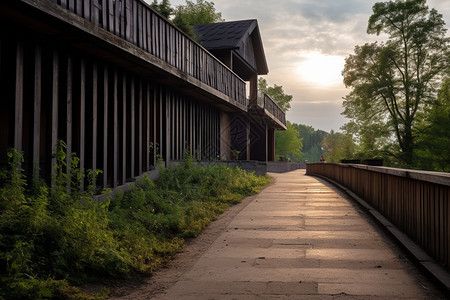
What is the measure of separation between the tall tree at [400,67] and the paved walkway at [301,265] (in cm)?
2935

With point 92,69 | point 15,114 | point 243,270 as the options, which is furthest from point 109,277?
point 92,69

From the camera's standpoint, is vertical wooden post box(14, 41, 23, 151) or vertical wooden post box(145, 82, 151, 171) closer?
vertical wooden post box(14, 41, 23, 151)

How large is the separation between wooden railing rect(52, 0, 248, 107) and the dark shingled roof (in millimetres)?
5997

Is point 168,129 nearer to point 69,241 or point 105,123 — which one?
point 105,123

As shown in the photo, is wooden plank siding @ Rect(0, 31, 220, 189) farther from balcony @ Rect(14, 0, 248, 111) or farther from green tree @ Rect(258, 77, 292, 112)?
green tree @ Rect(258, 77, 292, 112)

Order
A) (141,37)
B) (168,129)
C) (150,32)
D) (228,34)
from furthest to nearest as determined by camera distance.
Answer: (228,34)
(168,129)
(150,32)
(141,37)

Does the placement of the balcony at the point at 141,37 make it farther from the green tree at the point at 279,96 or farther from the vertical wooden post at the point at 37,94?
the green tree at the point at 279,96

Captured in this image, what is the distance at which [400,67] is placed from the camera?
3531cm

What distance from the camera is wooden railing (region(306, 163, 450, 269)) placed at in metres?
4.43

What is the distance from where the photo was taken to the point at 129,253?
215 inches

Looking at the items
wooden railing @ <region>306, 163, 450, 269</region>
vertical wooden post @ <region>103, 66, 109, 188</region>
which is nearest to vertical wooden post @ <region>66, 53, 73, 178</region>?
vertical wooden post @ <region>103, 66, 109, 188</region>

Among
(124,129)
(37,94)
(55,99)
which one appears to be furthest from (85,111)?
(37,94)

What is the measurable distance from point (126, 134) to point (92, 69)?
230 cm

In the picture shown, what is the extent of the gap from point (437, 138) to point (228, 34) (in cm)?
1853
